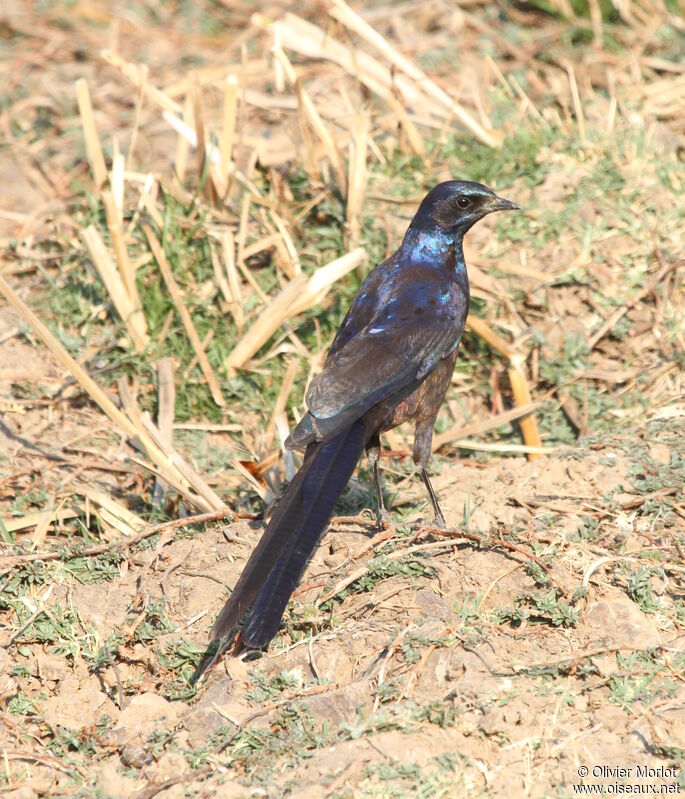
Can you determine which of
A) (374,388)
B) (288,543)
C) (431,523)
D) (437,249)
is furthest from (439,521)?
(437,249)

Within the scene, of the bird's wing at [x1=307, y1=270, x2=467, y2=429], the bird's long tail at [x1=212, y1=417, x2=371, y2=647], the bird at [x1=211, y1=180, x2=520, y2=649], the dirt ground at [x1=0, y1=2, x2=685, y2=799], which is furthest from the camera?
the bird's wing at [x1=307, y1=270, x2=467, y2=429]

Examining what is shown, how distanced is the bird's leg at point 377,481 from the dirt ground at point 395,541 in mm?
83

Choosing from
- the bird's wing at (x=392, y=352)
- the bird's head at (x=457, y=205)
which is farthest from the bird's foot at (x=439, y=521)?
the bird's head at (x=457, y=205)

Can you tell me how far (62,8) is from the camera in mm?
9477

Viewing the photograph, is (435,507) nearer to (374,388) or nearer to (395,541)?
(395,541)

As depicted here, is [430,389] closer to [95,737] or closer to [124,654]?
[124,654]

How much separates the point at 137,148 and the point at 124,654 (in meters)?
4.52

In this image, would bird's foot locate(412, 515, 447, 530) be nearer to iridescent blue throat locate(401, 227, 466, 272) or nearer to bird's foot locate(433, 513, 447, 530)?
bird's foot locate(433, 513, 447, 530)

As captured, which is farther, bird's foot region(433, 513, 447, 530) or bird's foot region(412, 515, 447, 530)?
bird's foot region(433, 513, 447, 530)

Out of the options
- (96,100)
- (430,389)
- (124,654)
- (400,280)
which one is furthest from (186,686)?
(96,100)

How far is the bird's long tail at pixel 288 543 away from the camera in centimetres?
386

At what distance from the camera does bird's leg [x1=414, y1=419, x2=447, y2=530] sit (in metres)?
4.96

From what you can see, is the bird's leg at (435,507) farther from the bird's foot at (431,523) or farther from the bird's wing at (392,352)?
the bird's wing at (392,352)

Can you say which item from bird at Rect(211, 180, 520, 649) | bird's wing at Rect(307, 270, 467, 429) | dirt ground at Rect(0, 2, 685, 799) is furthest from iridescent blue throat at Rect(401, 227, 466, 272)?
dirt ground at Rect(0, 2, 685, 799)
